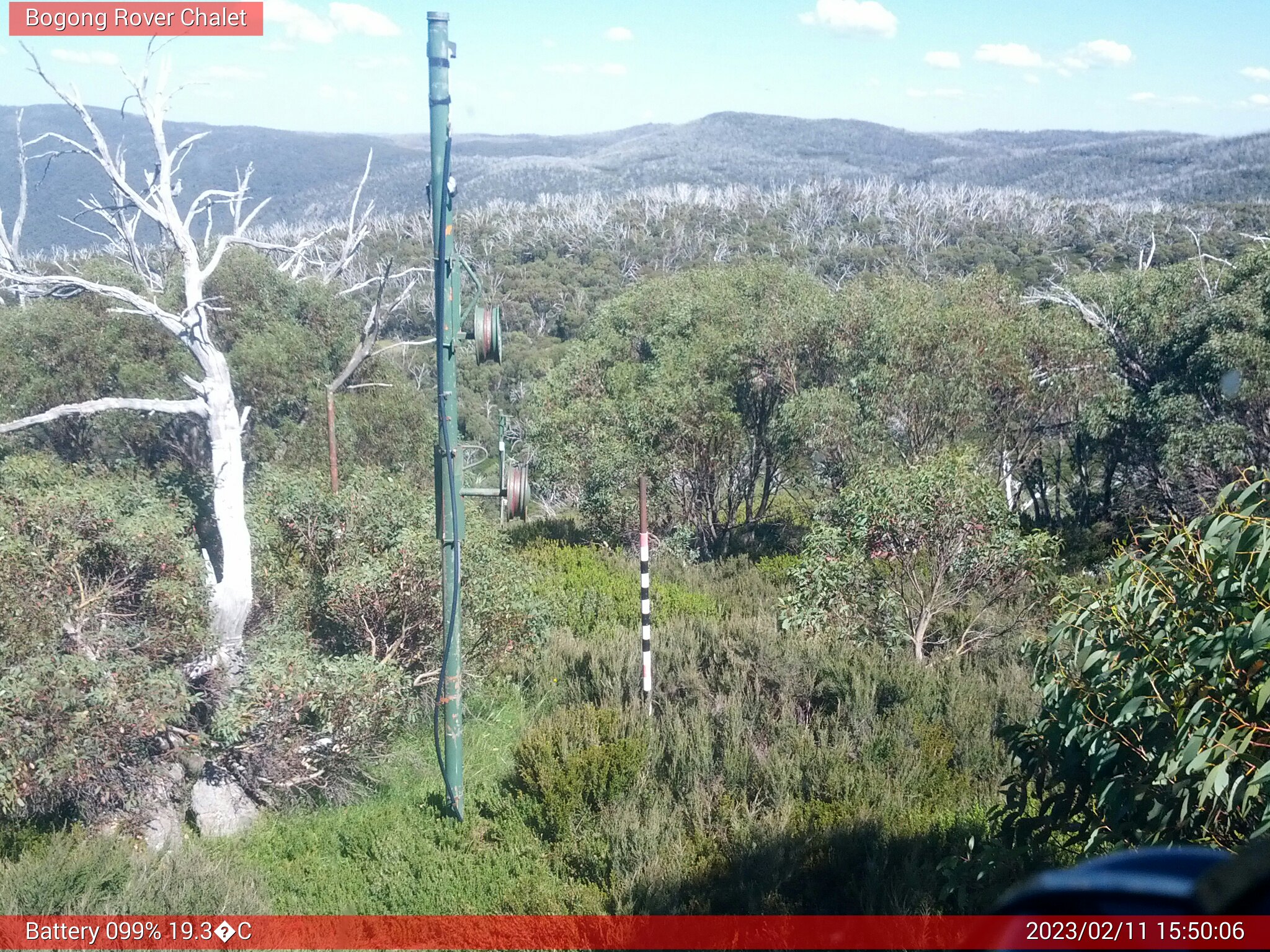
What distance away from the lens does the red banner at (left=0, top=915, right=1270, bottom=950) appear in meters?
4.67

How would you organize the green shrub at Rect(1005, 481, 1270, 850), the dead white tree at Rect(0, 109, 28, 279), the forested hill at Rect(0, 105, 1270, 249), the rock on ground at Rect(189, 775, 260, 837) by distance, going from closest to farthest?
1. the green shrub at Rect(1005, 481, 1270, 850)
2. the rock on ground at Rect(189, 775, 260, 837)
3. the dead white tree at Rect(0, 109, 28, 279)
4. the forested hill at Rect(0, 105, 1270, 249)

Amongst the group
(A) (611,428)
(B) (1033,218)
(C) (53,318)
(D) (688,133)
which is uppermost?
(D) (688,133)

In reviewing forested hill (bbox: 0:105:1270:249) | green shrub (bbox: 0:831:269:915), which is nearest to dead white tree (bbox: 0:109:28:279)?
green shrub (bbox: 0:831:269:915)

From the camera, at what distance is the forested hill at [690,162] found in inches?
2456

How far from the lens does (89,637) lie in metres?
7.22

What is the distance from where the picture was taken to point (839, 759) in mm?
7035

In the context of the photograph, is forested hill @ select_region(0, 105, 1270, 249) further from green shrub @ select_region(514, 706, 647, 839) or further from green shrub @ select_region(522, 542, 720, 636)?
green shrub @ select_region(514, 706, 647, 839)

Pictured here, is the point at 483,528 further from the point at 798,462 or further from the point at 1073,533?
the point at 1073,533

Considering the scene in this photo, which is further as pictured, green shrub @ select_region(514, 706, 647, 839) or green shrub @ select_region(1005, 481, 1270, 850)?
green shrub @ select_region(514, 706, 647, 839)

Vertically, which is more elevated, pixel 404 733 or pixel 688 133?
pixel 688 133

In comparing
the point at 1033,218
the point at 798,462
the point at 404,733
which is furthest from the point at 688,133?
the point at 404,733

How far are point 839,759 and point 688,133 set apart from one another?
145115 mm

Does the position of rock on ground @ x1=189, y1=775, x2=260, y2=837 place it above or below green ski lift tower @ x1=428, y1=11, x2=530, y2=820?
below

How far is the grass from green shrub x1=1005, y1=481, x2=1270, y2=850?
0.77 meters
